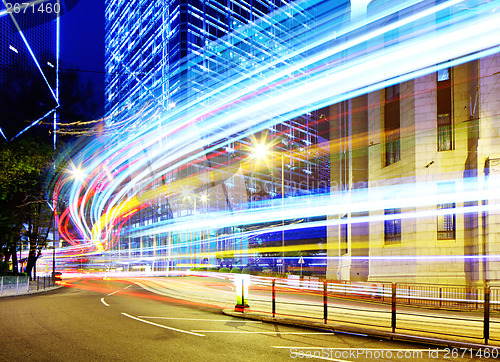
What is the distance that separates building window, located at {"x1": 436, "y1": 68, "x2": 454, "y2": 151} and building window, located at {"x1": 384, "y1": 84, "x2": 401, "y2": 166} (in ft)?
10.5

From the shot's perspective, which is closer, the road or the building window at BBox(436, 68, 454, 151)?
the road

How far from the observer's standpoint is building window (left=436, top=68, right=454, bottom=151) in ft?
86.2

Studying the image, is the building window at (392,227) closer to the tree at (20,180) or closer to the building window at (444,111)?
the building window at (444,111)

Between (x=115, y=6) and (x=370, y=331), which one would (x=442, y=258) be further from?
(x=115, y=6)

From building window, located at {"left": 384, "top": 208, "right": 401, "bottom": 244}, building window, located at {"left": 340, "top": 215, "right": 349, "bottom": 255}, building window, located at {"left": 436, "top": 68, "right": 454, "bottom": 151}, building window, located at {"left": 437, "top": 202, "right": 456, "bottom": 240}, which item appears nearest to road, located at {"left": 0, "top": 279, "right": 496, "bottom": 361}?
building window, located at {"left": 437, "top": 202, "right": 456, "bottom": 240}

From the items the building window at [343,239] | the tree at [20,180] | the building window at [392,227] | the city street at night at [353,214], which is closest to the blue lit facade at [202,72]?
the city street at night at [353,214]

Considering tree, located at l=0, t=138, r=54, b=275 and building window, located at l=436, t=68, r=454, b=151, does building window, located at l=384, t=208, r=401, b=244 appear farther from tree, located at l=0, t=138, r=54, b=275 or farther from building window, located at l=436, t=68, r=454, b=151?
tree, located at l=0, t=138, r=54, b=275

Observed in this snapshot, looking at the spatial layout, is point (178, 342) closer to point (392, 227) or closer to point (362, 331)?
point (362, 331)

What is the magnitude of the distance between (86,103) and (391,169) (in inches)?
1173

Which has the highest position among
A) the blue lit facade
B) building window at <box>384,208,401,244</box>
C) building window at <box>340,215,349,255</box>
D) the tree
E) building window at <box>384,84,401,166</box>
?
the blue lit facade

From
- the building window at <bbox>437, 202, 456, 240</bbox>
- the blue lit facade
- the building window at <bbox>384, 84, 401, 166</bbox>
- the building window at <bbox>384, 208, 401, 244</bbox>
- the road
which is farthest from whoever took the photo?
the blue lit facade

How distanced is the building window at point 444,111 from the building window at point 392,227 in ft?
17.1

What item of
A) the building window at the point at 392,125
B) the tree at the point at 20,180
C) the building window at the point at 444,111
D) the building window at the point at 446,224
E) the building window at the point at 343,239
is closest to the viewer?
the building window at the point at 446,224

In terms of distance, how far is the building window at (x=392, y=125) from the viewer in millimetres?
29688
